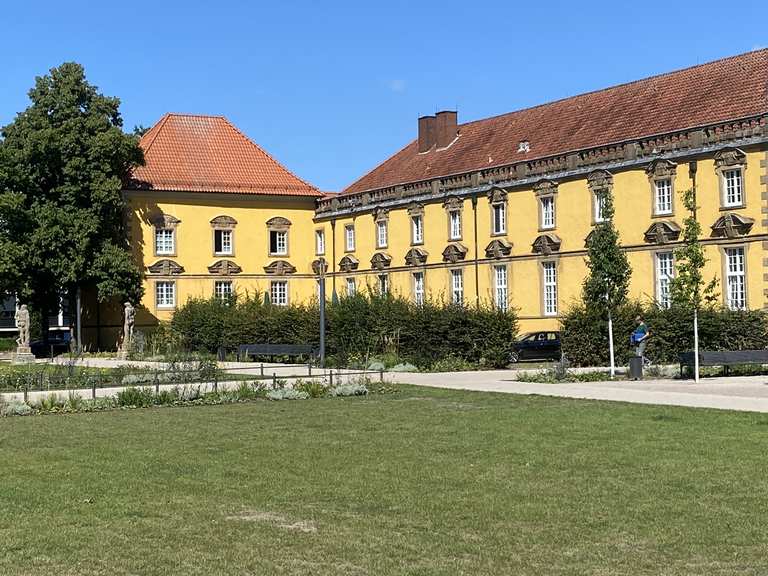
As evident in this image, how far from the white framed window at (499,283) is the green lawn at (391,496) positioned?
95.8ft

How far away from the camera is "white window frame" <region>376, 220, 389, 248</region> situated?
55.6 metres

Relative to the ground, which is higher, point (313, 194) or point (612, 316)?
point (313, 194)

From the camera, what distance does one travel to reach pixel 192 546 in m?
9.46

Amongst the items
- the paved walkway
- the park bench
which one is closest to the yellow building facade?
the park bench

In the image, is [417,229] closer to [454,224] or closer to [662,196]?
[454,224]

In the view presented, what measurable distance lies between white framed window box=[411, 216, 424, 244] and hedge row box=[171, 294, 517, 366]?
8.18 m

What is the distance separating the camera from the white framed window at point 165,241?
57.4 metres

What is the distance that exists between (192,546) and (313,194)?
51765 mm

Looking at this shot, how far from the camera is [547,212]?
1837 inches

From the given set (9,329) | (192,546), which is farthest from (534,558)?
(9,329)

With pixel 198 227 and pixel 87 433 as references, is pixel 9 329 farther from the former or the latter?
pixel 87 433

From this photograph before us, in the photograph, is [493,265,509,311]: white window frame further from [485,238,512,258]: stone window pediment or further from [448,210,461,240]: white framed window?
[448,210,461,240]: white framed window

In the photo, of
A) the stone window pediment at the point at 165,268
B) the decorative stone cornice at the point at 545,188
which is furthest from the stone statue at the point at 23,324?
the decorative stone cornice at the point at 545,188

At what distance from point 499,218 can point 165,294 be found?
18156mm
